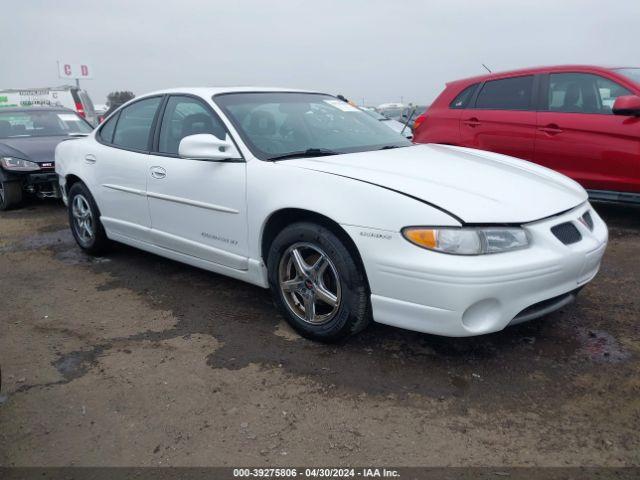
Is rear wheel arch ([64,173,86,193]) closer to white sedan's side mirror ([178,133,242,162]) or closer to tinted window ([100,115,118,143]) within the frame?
tinted window ([100,115,118,143])

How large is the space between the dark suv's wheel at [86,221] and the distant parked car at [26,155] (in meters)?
2.32

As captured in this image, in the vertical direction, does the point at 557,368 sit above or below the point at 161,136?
below

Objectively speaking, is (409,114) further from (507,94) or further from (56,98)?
(56,98)

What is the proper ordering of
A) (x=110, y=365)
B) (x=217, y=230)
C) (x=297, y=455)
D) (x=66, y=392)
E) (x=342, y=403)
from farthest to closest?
(x=217, y=230) < (x=110, y=365) < (x=66, y=392) < (x=342, y=403) < (x=297, y=455)

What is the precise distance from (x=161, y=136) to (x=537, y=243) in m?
2.76

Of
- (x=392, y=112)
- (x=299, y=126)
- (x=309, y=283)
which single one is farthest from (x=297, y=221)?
(x=392, y=112)

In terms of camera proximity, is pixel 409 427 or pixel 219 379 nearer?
pixel 409 427

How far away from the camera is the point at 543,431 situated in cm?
239

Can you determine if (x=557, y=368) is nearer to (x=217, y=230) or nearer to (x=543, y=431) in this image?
(x=543, y=431)

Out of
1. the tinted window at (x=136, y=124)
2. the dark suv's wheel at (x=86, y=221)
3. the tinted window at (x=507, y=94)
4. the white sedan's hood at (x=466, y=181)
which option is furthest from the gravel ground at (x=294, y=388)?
the tinted window at (x=507, y=94)

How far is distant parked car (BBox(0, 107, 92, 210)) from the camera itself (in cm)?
736

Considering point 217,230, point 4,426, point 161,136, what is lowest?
point 4,426

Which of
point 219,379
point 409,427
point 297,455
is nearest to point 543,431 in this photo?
point 409,427

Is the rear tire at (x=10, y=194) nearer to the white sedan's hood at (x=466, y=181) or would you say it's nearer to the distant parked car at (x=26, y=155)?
the distant parked car at (x=26, y=155)
